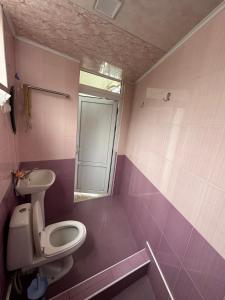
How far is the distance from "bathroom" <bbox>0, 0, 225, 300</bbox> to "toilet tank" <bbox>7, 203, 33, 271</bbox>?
0.01 m

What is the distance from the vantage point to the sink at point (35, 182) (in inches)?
50.8

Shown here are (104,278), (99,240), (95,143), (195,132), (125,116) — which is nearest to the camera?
(195,132)

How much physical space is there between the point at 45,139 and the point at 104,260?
1.60 metres

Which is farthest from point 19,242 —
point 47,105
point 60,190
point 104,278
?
point 47,105

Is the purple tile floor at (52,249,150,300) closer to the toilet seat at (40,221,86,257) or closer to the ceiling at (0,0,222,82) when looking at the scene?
the toilet seat at (40,221,86,257)

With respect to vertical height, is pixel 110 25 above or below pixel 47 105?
above

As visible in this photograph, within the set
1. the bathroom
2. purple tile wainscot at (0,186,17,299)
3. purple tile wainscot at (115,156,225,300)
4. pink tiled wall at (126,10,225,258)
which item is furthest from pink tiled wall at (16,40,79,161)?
purple tile wainscot at (115,156,225,300)

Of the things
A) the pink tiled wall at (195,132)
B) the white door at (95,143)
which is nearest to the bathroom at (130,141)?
the pink tiled wall at (195,132)

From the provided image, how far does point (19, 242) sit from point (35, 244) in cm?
16

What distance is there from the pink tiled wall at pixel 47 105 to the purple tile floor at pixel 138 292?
163 cm

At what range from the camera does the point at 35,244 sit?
1091 mm

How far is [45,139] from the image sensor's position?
1.63 meters

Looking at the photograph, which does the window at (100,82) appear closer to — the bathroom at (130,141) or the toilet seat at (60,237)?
the bathroom at (130,141)

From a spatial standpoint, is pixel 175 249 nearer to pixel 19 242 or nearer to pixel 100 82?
pixel 19 242
